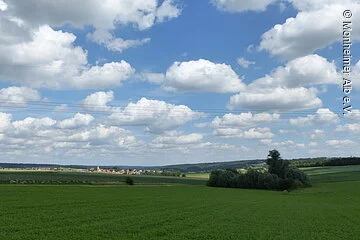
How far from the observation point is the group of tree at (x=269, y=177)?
12738cm

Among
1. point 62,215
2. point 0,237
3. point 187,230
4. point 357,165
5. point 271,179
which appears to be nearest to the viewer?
point 0,237

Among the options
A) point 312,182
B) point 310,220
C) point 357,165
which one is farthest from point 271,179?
point 310,220

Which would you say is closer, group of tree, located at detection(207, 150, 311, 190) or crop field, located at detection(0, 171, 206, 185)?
crop field, located at detection(0, 171, 206, 185)

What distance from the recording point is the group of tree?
12738 cm

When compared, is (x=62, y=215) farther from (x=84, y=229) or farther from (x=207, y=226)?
(x=207, y=226)

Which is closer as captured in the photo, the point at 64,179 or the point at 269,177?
the point at 64,179

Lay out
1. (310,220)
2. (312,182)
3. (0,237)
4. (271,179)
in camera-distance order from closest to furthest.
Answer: (0,237)
(310,220)
(271,179)
(312,182)

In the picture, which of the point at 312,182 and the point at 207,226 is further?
the point at 312,182

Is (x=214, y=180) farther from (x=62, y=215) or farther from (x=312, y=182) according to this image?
(x=62, y=215)

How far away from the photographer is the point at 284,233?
29.4 metres

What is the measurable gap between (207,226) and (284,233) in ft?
19.0

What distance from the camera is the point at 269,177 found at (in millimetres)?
128125

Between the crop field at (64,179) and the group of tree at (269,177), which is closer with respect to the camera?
the crop field at (64,179)

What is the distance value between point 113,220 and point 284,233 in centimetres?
1295
